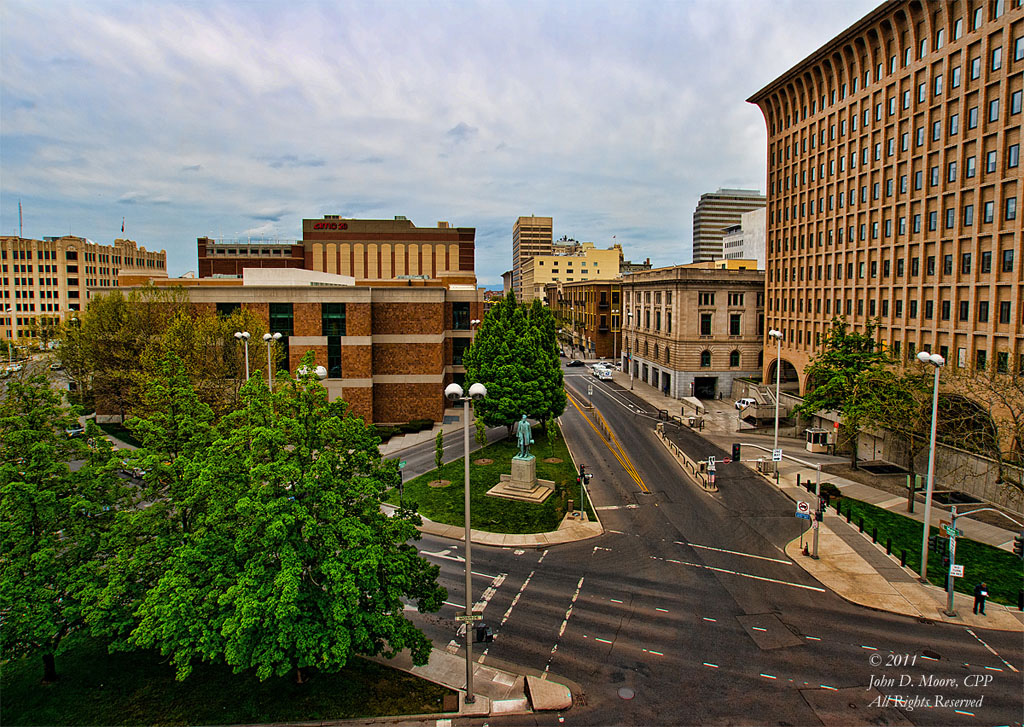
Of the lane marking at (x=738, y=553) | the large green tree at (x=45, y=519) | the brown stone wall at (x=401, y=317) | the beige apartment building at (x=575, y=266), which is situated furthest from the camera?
the beige apartment building at (x=575, y=266)

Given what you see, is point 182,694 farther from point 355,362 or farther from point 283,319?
point 283,319

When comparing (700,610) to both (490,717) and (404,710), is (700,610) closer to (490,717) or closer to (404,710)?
(490,717)

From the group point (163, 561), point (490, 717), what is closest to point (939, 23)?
point (490, 717)

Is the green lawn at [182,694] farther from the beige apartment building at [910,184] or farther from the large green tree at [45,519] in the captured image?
the beige apartment building at [910,184]

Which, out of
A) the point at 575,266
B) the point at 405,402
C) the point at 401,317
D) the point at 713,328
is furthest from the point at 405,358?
the point at 575,266

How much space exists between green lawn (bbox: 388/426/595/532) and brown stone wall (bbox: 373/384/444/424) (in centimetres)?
1013

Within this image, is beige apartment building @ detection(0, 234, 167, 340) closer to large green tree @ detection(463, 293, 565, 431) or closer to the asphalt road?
large green tree @ detection(463, 293, 565, 431)

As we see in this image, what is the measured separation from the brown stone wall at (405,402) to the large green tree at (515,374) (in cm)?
648

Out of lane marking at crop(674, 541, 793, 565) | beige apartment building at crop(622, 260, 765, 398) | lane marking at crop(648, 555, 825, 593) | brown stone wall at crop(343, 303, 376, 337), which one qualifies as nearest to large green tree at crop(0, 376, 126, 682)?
lane marking at crop(648, 555, 825, 593)

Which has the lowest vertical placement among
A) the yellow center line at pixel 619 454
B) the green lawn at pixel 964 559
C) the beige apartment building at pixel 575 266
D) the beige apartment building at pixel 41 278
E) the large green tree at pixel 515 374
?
the green lawn at pixel 964 559

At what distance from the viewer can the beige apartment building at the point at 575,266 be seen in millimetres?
179875

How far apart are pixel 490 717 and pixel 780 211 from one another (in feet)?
212

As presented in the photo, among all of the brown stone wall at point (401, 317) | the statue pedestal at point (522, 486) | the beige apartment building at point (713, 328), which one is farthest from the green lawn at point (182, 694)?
the beige apartment building at point (713, 328)

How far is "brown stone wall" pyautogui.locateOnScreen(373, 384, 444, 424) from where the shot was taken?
5447 cm
